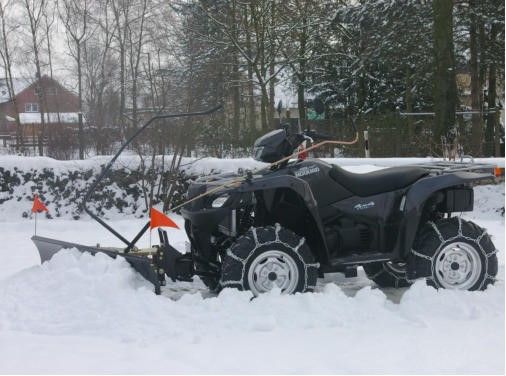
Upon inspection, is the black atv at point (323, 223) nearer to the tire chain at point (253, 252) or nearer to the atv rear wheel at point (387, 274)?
the tire chain at point (253, 252)

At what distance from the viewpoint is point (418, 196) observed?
16.9 ft

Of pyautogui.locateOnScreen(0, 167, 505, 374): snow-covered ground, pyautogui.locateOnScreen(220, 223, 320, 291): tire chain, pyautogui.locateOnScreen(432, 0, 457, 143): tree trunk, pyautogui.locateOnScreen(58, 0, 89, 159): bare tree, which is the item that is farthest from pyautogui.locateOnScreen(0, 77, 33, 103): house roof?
pyautogui.locateOnScreen(220, 223, 320, 291): tire chain

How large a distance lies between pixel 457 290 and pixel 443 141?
365 inches

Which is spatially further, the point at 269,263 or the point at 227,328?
the point at 269,263

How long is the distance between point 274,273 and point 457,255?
160 centimetres

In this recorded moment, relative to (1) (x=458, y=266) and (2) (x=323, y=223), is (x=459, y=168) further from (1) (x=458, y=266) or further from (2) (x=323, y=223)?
(2) (x=323, y=223)

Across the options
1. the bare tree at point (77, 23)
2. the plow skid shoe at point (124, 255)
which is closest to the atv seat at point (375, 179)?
the plow skid shoe at point (124, 255)

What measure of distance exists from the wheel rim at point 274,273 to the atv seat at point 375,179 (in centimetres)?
84

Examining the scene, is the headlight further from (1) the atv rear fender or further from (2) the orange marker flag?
(1) the atv rear fender

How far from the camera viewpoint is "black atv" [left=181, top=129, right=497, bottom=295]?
5055mm

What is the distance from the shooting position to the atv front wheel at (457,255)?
5.19m

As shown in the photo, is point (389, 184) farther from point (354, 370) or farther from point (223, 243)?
point (354, 370)

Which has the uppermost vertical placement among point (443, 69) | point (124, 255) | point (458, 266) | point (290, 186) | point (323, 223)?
Answer: point (443, 69)

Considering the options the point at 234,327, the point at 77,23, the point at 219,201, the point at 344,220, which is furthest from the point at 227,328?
the point at 77,23
